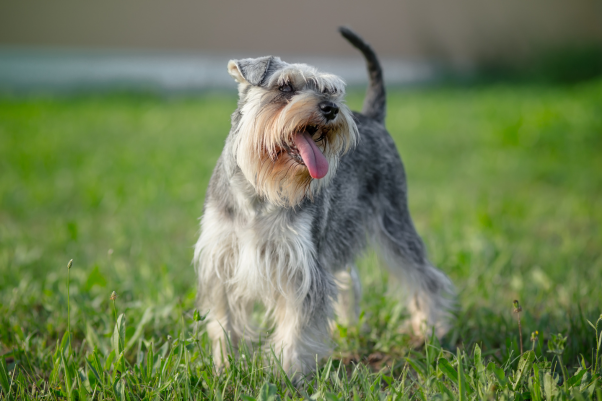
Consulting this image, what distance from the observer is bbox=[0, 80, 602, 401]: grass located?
113 inches

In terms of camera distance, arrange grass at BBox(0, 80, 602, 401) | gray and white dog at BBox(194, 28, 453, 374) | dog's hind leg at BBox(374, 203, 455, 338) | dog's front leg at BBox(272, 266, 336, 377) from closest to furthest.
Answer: grass at BBox(0, 80, 602, 401), gray and white dog at BBox(194, 28, 453, 374), dog's front leg at BBox(272, 266, 336, 377), dog's hind leg at BBox(374, 203, 455, 338)

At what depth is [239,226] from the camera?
123 inches

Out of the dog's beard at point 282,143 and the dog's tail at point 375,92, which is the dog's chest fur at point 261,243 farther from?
the dog's tail at point 375,92

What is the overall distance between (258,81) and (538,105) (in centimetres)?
1164

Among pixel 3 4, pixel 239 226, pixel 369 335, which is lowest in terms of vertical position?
pixel 369 335

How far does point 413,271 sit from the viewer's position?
165 inches

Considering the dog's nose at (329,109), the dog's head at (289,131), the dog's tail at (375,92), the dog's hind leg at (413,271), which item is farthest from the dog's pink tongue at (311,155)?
the dog's tail at (375,92)

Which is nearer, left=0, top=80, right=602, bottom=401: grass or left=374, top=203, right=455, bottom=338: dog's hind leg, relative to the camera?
left=0, top=80, right=602, bottom=401: grass

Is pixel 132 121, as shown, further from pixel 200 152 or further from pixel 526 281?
pixel 526 281

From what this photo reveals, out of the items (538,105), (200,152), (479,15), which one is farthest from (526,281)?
(479,15)

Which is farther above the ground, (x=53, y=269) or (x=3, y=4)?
(x=3, y=4)

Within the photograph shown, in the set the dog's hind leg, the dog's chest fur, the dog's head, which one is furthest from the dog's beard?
the dog's hind leg

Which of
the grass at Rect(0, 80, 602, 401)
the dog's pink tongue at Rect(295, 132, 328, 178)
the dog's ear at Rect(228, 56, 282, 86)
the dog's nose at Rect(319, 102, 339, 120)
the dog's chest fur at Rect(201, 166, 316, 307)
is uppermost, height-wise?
the dog's ear at Rect(228, 56, 282, 86)

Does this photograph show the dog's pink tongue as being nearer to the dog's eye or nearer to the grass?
the dog's eye
